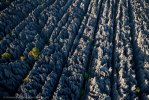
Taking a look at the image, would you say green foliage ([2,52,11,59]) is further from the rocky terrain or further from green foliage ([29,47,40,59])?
green foliage ([29,47,40,59])

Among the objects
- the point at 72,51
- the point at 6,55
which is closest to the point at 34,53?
the point at 6,55

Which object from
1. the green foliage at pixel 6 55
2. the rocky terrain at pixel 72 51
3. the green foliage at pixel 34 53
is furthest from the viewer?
the green foliage at pixel 34 53

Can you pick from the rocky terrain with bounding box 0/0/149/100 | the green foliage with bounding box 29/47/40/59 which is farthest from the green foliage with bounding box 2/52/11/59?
the green foliage with bounding box 29/47/40/59

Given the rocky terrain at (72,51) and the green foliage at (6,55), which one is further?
the green foliage at (6,55)

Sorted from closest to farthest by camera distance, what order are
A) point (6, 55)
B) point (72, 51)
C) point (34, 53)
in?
point (6, 55), point (34, 53), point (72, 51)

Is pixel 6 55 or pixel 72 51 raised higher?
pixel 72 51

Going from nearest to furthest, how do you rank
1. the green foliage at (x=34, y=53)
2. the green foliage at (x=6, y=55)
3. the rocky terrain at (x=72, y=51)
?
1. the rocky terrain at (x=72, y=51)
2. the green foliage at (x=6, y=55)
3. the green foliage at (x=34, y=53)

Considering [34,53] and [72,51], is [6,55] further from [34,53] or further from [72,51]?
[72,51]

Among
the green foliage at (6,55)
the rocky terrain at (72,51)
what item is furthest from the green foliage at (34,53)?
the green foliage at (6,55)

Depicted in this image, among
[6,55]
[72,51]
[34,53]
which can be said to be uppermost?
[72,51]

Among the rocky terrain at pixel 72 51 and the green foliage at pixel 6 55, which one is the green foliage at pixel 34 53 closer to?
the rocky terrain at pixel 72 51

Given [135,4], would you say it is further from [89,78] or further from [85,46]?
[89,78]

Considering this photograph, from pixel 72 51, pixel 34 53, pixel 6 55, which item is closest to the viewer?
pixel 6 55
